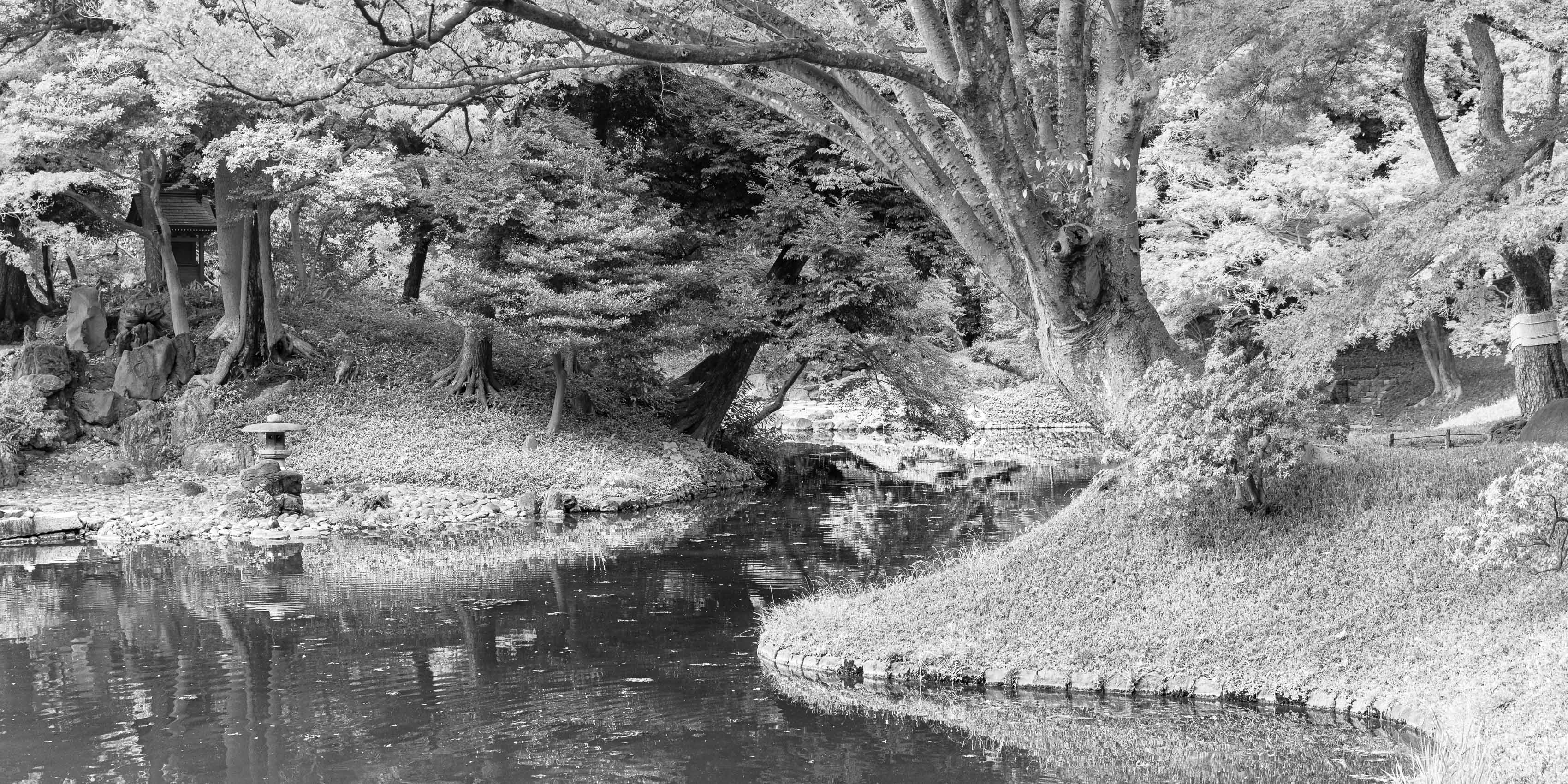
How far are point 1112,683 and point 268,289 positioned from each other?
19.2 metres

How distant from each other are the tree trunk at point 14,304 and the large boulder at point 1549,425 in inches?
1003

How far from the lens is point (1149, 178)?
2267 cm

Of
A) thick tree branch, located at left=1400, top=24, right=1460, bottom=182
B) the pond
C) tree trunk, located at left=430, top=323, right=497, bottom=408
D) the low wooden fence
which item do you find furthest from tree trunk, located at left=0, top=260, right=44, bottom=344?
thick tree branch, located at left=1400, top=24, right=1460, bottom=182

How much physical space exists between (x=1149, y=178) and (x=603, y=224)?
9.94m

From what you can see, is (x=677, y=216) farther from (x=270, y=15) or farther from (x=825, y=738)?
(x=825, y=738)

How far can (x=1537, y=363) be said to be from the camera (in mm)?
13125

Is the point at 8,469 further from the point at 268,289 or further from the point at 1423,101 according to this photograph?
the point at 1423,101

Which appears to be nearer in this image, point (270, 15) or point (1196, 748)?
point (1196, 748)

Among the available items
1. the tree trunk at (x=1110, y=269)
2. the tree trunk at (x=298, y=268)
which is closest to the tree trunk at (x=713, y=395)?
the tree trunk at (x=298, y=268)

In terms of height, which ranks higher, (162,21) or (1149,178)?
(162,21)

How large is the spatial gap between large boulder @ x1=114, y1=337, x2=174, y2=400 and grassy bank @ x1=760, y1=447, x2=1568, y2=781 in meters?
16.2

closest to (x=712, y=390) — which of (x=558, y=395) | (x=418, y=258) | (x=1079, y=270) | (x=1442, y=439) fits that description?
(x=558, y=395)

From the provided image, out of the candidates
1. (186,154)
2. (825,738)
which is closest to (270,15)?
(186,154)

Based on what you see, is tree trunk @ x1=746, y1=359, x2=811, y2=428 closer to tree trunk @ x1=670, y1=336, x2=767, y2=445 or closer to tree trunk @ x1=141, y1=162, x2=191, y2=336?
tree trunk @ x1=670, y1=336, x2=767, y2=445
